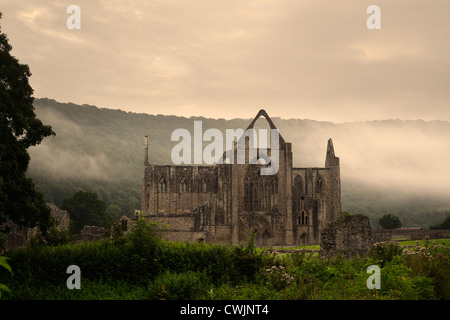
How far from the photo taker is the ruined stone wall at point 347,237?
87.1ft

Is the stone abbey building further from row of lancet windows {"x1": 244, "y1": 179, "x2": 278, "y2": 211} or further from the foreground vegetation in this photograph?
the foreground vegetation

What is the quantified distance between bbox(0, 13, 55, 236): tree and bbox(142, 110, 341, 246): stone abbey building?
119ft

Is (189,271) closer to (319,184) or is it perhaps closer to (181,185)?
(181,185)

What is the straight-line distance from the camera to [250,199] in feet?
238

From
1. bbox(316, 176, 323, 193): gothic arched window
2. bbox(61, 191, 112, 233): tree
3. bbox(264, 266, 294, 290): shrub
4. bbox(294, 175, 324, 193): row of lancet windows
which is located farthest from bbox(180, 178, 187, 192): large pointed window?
bbox(264, 266, 294, 290): shrub

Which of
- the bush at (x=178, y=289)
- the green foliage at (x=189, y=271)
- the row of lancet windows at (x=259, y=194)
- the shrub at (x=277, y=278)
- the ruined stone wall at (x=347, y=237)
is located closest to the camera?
the bush at (x=178, y=289)

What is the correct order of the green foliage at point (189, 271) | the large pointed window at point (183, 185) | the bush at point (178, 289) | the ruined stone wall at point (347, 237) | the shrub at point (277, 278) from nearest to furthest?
the bush at point (178, 289) < the green foliage at point (189, 271) < the shrub at point (277, 278) < the ruined stone wall at point (347, 237) < the large pointed window at point (183, 185)

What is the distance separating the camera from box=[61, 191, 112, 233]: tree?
81.6 m

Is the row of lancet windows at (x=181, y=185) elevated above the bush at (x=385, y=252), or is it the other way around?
the row of lancet windows at (x=181, y=185)

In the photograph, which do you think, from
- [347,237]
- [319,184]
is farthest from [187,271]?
[319,184]

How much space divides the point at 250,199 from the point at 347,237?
151 ft

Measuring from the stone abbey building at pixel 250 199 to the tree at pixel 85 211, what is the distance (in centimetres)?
1058

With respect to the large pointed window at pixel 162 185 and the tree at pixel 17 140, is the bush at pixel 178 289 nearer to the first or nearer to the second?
the tree at pixel 17 140

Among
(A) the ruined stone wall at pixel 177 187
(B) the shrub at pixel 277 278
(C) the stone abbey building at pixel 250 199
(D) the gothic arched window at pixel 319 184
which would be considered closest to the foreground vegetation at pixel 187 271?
(B) the shrub at pixel 277 278
